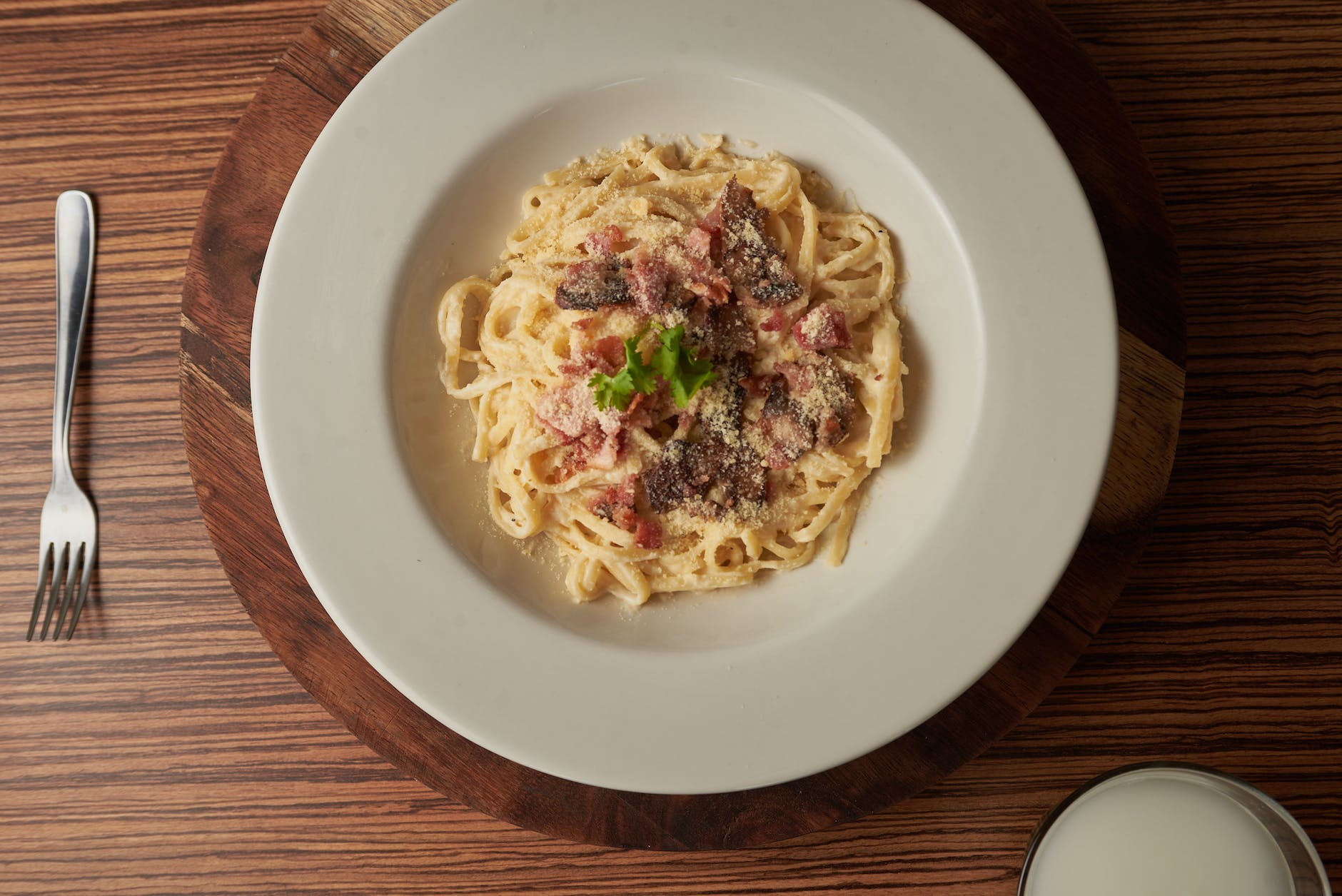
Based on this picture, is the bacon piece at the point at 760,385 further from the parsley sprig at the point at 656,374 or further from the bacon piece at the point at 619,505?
the bacon piece at the point at 619,505

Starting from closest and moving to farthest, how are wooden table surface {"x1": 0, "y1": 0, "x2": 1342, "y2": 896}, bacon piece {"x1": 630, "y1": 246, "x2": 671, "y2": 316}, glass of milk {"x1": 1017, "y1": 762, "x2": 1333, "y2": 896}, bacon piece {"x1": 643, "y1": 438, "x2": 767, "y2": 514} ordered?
1. glass of milk {"x1": 1017, "y1": 762, "x2": 1333, "y2": 896}
2. bacon piece {"x1": 630, "y1": 246, "x2": 671, "y2": 316}
3. bacon piece {"x1": 643, "y1": 438, "x2": 767, "y2": 514}
4. wooden table surface {"x1": 0, "y1": 0, "x2": 1342, "y2": 896}

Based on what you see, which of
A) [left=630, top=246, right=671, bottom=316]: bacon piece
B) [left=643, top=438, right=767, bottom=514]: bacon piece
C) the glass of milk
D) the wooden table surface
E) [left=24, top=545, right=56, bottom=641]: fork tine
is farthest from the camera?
[left=24, top=545, right=56, bottom=641]: fork tine

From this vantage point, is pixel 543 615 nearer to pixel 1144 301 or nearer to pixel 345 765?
pixel 345 765

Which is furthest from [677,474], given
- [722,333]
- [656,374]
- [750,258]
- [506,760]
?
[506,760]

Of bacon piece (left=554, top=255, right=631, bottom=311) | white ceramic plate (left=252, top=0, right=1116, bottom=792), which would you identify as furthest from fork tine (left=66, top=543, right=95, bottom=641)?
bacon piece (left=554, top=255, right=631, bottom=311)

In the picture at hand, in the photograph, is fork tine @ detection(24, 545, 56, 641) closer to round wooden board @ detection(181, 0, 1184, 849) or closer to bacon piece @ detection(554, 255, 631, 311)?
round wooden board @ detection(181, 0, 1184, 849)

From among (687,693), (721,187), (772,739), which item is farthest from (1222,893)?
(721,187)
